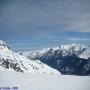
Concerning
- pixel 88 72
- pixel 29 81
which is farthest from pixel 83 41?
pixel 29 81

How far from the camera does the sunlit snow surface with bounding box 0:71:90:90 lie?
3328mm

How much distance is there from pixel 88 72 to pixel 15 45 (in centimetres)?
111

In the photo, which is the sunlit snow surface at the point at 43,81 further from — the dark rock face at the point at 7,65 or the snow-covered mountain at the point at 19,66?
the dark rock face at the point at 7,65

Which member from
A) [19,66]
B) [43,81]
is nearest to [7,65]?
[19,66]

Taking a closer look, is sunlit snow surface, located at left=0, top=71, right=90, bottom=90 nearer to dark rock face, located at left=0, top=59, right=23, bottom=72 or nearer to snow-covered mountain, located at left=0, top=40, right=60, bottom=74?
snow-covered mountain, located at left=0, top=40, right=60, bottom=74

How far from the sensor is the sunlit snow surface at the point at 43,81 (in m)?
3.33

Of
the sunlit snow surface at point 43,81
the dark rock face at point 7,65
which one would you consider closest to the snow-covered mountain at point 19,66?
the dark rock face at point 7,65

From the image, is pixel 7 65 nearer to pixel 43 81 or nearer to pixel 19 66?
pixel 19 66

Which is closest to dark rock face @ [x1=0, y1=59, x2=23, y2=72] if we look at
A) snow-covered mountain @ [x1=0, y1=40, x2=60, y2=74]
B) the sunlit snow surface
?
snow-covered mountain @ [x1=0, y1=40, x2=60, y2=74]

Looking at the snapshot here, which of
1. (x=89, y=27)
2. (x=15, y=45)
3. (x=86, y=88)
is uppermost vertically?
(x=89, y=27)

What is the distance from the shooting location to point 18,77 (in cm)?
345

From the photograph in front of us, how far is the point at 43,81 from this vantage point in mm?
3434

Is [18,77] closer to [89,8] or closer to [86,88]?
[86,88]

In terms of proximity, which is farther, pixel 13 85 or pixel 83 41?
pixel 83 41
